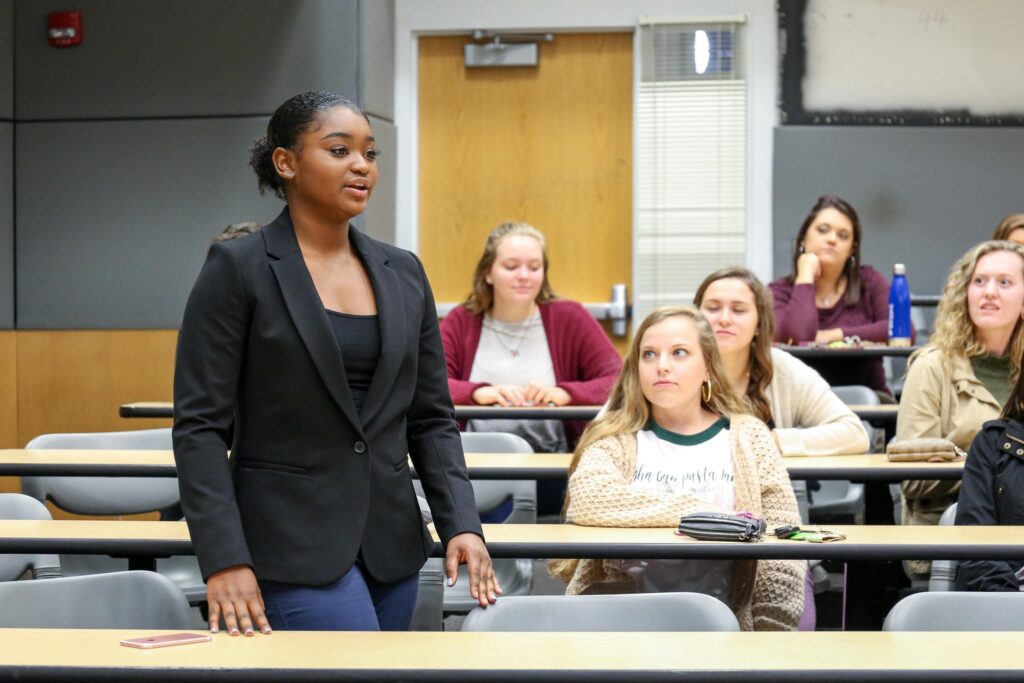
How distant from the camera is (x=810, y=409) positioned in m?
3.50

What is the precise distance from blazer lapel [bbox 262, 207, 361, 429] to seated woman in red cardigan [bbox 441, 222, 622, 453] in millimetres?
2242

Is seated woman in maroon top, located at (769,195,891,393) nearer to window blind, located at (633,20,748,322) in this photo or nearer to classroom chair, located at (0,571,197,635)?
window blind, located at (633,20,748,322)

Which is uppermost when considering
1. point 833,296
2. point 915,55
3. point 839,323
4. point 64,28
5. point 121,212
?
point 915,55

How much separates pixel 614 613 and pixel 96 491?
1.93 meters

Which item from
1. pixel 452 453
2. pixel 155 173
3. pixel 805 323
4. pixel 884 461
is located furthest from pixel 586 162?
pixel 452 453

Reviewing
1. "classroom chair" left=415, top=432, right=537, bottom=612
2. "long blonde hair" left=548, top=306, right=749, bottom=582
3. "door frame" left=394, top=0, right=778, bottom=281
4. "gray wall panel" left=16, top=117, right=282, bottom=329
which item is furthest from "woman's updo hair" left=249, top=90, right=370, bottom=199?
"door frame" left=394, top=0, right=778, bottom=281

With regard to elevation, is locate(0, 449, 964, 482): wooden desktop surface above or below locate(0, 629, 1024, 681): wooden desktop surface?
above

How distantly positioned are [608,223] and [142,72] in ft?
8.38

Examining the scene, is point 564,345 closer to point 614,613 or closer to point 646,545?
point 646,545

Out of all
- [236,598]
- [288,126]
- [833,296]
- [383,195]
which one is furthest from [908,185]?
[236,598]

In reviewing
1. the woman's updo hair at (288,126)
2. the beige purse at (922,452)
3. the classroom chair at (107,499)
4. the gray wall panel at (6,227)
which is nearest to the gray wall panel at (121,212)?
the gray wall panel at (6,227)

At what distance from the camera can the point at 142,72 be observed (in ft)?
17.0

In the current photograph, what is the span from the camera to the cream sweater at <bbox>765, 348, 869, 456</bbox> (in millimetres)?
3367

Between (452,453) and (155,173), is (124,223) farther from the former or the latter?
(452,453)
